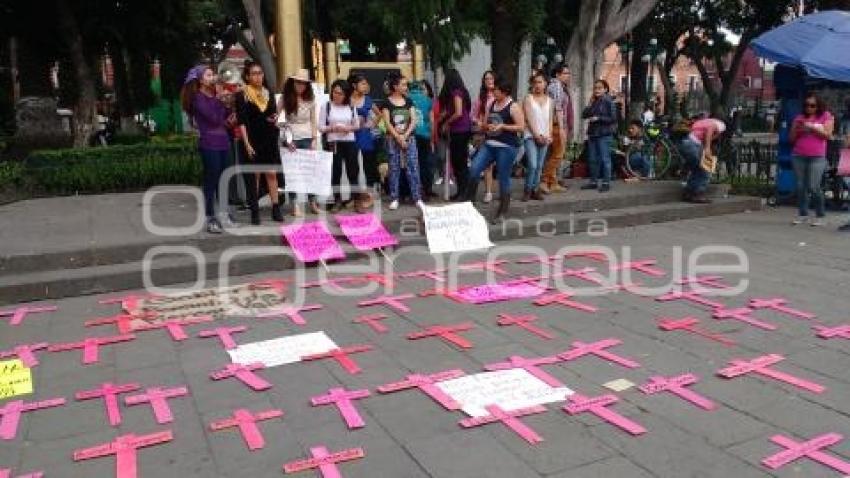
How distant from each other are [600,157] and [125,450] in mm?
8051

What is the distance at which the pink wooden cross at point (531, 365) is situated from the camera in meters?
4.27

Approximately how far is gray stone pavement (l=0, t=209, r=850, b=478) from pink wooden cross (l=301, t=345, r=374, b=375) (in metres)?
0.07

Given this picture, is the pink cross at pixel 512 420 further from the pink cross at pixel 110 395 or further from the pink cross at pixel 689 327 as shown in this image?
the pink cross at pixel 110 395

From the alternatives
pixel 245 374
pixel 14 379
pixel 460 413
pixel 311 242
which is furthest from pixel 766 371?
pixel 14 379

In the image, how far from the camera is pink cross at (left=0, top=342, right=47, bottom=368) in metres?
4.74

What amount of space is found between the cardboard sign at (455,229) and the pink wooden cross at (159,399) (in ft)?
12.6

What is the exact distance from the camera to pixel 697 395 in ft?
13.1

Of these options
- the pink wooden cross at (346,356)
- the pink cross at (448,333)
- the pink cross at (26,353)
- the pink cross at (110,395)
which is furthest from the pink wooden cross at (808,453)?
the pink cross at (26,353)

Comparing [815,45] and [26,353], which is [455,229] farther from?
[815,45]

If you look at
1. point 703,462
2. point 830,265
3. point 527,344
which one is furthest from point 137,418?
point 830,265

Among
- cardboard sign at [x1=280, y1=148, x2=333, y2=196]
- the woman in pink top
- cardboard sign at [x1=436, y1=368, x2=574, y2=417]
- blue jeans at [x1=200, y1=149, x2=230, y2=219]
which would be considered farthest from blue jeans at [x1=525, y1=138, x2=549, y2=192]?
cardboard sign at [x1=436, y1=368, x2=574, y2=417]

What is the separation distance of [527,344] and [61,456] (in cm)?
281

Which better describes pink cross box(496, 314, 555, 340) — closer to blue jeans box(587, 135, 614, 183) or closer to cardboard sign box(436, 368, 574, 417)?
cardboard sign box(436, 368, 574, 417)

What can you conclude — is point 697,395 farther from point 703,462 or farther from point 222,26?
point 222,26
